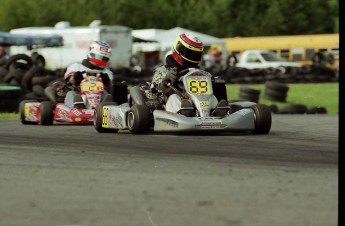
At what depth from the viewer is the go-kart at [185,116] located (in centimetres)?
1025

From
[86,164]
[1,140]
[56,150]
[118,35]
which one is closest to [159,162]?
[86,164]

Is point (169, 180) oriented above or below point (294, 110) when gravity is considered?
above

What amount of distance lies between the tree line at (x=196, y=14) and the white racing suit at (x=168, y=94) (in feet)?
125

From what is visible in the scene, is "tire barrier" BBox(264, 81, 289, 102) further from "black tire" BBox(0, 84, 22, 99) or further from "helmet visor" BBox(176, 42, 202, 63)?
"helmet visor" BBox(176, 42, 202, 63)

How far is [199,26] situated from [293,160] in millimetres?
47158

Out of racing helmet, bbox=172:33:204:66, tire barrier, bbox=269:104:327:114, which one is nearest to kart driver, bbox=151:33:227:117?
racing helmet, bbox=172:33:204:66

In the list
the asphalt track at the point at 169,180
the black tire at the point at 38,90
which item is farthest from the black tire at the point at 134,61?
the asphalt track at the point at 169,180

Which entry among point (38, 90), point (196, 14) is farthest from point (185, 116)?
point (196, 14)

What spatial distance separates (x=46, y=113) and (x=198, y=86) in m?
2.98

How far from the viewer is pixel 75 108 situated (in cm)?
1291

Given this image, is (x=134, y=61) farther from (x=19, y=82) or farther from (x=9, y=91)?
(x=9, y=91)

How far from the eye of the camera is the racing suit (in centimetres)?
1065

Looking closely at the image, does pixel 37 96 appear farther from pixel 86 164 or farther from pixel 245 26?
pixel 245 26

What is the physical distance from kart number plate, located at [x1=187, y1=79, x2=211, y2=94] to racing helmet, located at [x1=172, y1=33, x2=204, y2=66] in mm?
462
